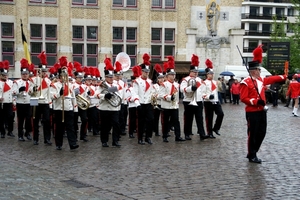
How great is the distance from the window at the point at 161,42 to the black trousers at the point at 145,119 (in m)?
26.0

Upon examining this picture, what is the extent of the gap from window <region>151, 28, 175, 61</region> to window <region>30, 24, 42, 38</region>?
882 centimetres

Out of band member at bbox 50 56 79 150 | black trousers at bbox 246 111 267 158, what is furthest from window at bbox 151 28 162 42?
black trousers at bbox 246 111 267 158

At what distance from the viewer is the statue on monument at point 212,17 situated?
41.6m

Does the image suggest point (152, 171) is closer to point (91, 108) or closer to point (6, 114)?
point (91, 108)

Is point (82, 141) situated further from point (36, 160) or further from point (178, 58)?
A: point (178, 58)

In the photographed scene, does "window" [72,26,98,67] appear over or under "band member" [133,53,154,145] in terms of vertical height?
over

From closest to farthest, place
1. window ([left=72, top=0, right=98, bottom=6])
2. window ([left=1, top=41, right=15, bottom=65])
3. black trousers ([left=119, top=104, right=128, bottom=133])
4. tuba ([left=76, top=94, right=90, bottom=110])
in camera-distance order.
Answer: tuba ([left=76, top=94, right=90, bottom=110]) → black trousers ([left=119, top=104, right=128, bottom=133]) → window ([left=1, top=41, right=15, bottom=65]) → window ([left=72, top=0, right=98, bottom=6])

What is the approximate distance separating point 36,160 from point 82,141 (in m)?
3.69

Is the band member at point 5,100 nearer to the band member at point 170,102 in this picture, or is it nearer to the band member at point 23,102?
the band member at point 23,102

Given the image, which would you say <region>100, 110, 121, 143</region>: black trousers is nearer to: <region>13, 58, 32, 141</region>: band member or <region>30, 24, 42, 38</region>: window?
<region>13, 58, 32, 141</region>: band member

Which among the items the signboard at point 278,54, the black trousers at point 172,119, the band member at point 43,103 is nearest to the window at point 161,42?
the signboard at point 278,54

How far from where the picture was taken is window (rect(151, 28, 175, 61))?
40594mm

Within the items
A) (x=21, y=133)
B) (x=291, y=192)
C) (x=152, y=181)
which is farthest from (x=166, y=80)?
(x=291, y=192)

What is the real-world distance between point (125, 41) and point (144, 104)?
82.9 feet
